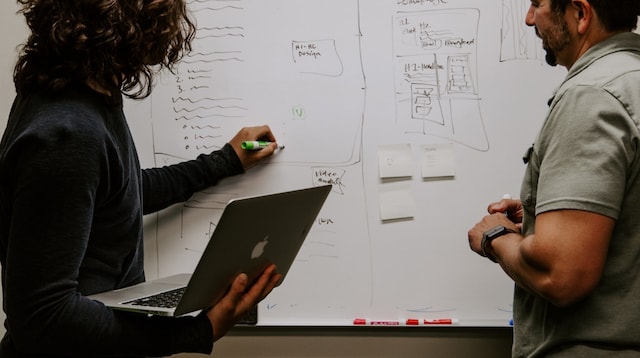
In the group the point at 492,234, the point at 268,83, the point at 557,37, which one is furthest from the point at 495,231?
the point at 268,83

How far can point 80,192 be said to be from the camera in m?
0.89

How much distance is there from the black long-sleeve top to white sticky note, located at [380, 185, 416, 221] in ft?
2.41

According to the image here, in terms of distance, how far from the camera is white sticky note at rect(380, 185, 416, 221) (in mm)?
1634

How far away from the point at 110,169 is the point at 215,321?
326 mm

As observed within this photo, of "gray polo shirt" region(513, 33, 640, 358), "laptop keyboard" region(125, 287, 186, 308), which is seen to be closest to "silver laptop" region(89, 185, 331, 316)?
"laptop keyboard" region(125, 287, 186, 308)

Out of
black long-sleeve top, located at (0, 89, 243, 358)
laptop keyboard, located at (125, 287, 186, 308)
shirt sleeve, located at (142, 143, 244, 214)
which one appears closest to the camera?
black long-sleeve top, located at (0, 89, 243, 358)

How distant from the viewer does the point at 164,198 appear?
5.17 feet

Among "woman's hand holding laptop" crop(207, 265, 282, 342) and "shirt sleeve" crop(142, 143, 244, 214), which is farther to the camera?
"shirt sleeve" crop(142, 143, 244, 214)

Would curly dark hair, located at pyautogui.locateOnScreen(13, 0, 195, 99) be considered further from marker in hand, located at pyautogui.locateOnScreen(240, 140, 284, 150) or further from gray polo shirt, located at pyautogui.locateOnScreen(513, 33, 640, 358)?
gray polo shirt, located at pyautogui.locateOnScreen(513, 33, 640, 358)

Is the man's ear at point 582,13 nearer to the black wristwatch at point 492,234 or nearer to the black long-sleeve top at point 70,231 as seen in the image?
the black wristwatch at point 492,234

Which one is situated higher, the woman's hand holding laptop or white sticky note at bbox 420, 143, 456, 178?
white sticky note at bbox 420, 143, 456, 178

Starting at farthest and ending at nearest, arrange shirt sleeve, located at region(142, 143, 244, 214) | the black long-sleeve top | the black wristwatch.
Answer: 1. shirt sleeve, located at region(142, 143, 244, 214)
2. the black wristwatch
3. the black long-sleeve top

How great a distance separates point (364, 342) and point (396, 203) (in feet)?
1.38

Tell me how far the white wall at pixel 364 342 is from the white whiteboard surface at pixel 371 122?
0.05 m
